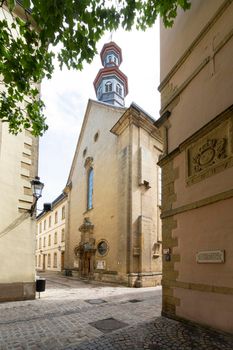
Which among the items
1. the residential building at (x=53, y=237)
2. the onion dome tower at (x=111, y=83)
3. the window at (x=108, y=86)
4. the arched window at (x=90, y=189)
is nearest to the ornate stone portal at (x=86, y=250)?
the arched window at (x=90, y=189)

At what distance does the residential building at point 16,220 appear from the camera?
30.5 ft

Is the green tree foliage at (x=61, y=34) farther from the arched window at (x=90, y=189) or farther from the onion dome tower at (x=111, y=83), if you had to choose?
the onion dome tower at (x=111, y=83)

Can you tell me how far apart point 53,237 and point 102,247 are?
48.4 feet

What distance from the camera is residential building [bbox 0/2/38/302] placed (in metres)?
9.30

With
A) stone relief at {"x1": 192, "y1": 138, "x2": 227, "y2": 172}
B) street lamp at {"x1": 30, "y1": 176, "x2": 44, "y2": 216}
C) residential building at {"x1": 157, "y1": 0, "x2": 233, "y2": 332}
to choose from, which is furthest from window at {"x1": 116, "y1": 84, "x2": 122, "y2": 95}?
stone relief at {"x1": 192, "y1": 138, "x2": 227, "y2": 172}

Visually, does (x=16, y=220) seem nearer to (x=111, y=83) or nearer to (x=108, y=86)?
(x=108, y=86)

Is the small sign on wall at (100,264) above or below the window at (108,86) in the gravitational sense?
below

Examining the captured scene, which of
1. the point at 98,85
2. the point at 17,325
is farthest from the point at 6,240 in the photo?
the point at 98,85

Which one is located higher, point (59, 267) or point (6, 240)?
point (6, 240)

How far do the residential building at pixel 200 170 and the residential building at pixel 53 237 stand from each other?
20.6 meters

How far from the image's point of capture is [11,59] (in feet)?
14.7

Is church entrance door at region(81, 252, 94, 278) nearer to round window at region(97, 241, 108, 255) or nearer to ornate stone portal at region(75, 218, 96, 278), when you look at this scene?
ornate stone portal at region(75, 218, 96, 278)

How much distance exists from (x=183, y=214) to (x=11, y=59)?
522 cm

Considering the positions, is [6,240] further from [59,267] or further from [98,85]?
[98,85]
